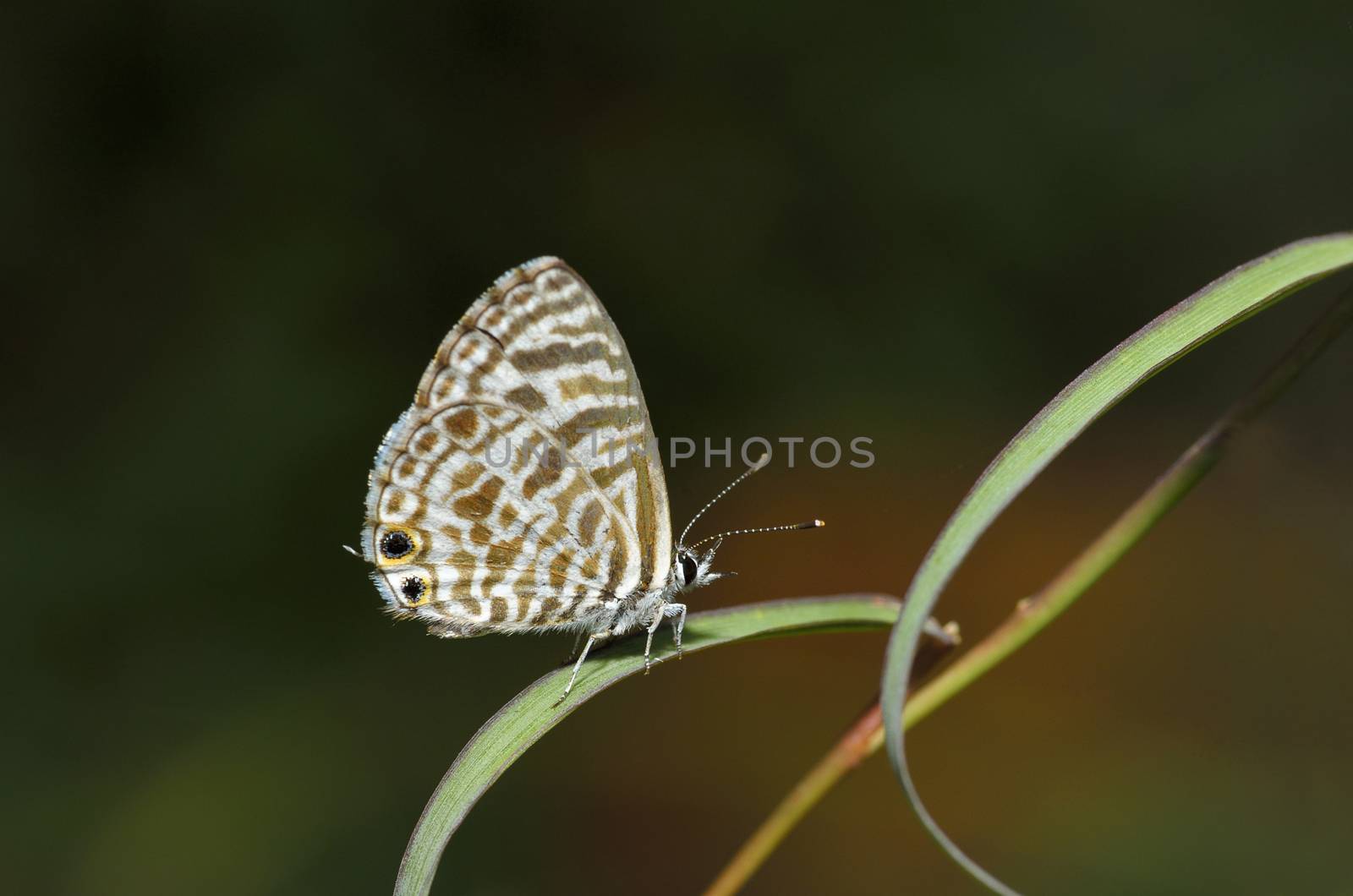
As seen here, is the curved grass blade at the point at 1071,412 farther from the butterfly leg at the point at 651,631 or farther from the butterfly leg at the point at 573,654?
the butterfly leg at the point at 573,654

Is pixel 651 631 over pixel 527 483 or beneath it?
beneath

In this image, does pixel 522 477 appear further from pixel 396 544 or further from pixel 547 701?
pixel 547 701

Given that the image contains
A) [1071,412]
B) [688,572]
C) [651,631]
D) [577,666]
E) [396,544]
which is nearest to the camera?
[1071,412]

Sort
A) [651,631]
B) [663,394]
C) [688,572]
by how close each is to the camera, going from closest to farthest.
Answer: [651,631], [688,572], [663,394]

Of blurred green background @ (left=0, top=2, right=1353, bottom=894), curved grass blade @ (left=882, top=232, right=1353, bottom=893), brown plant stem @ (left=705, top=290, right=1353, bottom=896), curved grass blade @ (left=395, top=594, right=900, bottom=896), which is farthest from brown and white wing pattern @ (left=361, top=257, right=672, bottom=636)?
blurred green background @ (left=0, top=2, right=1353, bottom=894)

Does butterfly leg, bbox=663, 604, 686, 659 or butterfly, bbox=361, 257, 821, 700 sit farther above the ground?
butterfly, bbox=361, 257, 821, 700

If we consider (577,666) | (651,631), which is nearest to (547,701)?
(577,666)

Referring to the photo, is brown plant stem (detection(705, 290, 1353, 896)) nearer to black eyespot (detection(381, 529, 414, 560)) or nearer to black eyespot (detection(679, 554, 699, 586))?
black eyespot (detection(679, 554, 699, 586))
